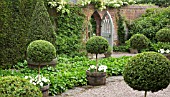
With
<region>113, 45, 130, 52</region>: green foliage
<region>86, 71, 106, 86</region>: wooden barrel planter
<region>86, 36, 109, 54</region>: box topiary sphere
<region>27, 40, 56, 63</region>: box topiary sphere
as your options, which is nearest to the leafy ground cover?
<region>86, 71, 106, 86</region>: wooden barrel planter

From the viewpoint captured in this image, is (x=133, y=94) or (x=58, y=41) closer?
(x=133, y=94)

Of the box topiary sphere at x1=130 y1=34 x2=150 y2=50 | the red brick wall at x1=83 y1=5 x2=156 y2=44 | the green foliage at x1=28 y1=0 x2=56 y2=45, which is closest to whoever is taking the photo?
the green foliage at x1=28 y1=0 x2=56 y2=45

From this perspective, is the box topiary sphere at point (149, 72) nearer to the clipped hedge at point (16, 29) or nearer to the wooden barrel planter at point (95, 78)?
the wooden barrel planter at point (95, 78)

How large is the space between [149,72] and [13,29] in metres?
5.56

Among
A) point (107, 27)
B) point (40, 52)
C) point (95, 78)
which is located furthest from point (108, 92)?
point (107, 27)

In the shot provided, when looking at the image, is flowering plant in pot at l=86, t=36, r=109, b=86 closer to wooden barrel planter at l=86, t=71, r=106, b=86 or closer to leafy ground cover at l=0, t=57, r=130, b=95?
wooden barrel planter at l=86, t=71, r=106, b=86

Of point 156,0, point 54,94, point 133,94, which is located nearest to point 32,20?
point 54,94

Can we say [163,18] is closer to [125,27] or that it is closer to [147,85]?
[125,27]

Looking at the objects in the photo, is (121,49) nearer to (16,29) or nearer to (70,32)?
(70,32)

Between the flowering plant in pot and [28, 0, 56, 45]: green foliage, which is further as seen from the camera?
[28, 0, 56, 45]: green foliage

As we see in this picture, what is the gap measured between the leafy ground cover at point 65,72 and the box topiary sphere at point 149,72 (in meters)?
2.21

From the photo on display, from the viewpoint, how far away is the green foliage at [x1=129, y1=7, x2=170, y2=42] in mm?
14086

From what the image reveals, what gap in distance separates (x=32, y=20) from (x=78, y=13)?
2586 millimetres

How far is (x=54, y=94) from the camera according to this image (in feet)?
21.7
